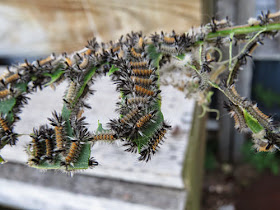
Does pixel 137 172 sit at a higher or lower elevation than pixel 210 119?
lower

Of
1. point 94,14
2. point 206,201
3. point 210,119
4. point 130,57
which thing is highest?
point 94,14

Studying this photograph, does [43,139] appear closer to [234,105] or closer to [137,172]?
[234,105]

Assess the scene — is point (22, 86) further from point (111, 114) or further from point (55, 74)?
point (111, 114)

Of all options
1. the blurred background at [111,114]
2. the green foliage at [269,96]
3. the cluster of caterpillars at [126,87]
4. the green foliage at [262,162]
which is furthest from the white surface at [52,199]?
the green foliage at [269,96]

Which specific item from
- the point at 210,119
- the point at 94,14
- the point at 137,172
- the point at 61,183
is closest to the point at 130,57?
the point at 137,172

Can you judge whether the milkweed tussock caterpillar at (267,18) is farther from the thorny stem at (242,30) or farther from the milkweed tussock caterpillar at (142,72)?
the milkweed tussock caterpillar at (142,72)

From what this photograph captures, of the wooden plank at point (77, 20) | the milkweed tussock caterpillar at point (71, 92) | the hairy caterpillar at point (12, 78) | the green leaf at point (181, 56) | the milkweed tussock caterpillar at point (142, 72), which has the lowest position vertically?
the milkweed tussock caterpillar at point (71, 92)

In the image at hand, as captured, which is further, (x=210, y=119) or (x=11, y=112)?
(x=210, y=119)

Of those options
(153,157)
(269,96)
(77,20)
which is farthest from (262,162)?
(77,20)
